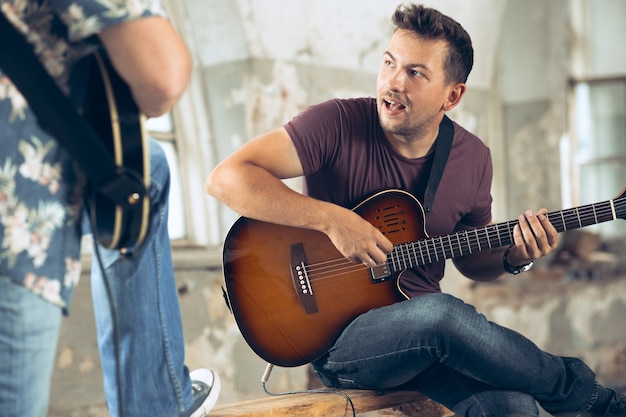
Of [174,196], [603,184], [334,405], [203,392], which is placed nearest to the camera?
[203,392]

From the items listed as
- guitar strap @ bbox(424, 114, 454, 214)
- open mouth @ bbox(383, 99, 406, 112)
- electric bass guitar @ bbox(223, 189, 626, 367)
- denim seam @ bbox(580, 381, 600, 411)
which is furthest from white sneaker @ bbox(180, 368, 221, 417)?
denim seam @ bbox(580, 381, 600, 411)

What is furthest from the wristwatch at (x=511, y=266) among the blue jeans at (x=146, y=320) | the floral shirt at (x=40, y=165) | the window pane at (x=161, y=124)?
the window pane at (x=161, y=124)

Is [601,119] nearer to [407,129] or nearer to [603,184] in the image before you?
[603,184]

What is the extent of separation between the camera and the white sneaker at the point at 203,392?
5.17ft

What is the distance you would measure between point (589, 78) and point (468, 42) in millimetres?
2277

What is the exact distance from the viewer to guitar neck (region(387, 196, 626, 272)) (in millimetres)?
1940

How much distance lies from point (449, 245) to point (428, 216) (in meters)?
0.10

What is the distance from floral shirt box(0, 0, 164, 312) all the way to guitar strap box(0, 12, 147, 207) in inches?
0.8

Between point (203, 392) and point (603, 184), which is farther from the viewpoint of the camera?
point (603, 184)

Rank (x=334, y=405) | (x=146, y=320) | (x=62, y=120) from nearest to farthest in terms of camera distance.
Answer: (x=62, y=120), (x=146, y=320), (x=334, y=405)

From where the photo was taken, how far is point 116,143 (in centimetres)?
120

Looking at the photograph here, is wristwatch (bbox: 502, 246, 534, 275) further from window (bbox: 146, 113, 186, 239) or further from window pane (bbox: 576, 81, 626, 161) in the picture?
window pane (bbox: 576, 81, 626, 161)

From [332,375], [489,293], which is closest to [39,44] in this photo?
[332,375]

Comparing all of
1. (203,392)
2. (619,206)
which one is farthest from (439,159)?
(203,392)
